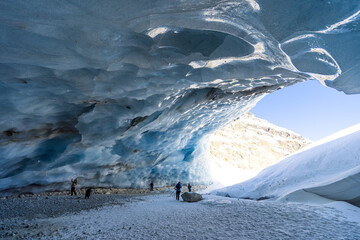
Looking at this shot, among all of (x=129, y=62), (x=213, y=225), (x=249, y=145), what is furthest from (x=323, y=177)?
(x=249, y=145)

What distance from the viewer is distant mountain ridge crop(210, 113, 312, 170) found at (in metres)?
30.5

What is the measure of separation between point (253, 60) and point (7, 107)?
6.78 meters

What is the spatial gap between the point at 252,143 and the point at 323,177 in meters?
A: 29.7

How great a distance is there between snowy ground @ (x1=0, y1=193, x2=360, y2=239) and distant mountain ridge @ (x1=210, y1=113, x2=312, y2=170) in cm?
2396

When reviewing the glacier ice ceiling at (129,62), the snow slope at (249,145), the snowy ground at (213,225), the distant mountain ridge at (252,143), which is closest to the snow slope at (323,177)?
the snowy ground at (213,225)

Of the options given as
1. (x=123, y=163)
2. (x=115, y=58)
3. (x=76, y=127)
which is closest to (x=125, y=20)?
(x=115, y=58)

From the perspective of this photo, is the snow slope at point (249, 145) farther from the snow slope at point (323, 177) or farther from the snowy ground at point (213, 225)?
the snowy ground at point (213, 225)

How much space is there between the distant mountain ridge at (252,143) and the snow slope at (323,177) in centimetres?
2018

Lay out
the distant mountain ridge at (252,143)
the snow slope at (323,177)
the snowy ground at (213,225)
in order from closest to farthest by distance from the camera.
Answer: the snowy ground at (213,225) < the snow slope at (323,177) < the distant mountain ridge at (252,143)

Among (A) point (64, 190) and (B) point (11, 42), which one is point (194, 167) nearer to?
(A) point (64, 190)

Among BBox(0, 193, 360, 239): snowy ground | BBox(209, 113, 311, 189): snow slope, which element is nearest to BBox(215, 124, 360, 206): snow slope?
BBox(0, 193, 360, 239): snowy ground

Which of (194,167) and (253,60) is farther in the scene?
(194,167)

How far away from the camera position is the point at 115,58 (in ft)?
14.8

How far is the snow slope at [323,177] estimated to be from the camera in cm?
510
